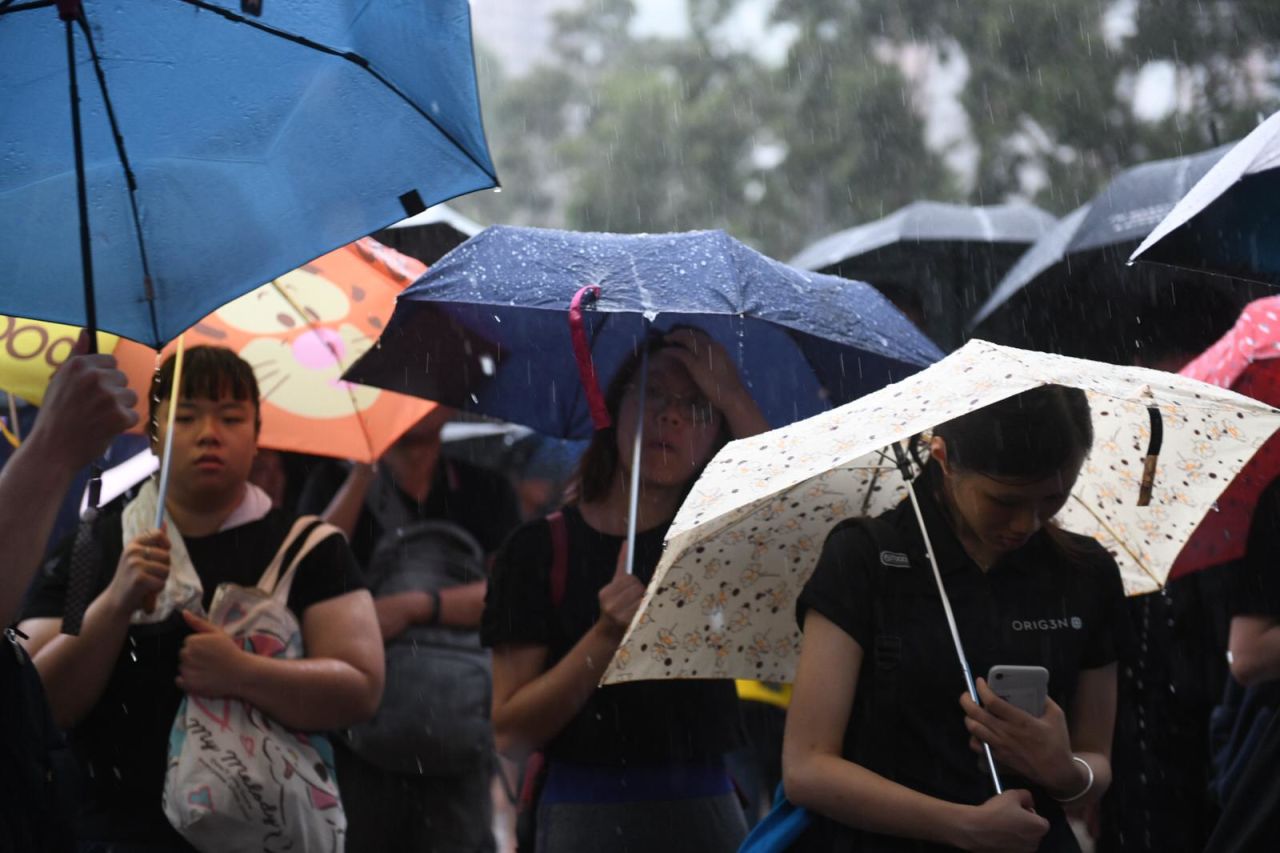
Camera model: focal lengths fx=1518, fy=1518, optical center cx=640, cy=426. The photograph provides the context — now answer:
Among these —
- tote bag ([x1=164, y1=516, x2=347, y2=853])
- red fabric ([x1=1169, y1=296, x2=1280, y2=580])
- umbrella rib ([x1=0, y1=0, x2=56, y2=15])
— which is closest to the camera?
umbrella rib ([x1=0, y1=0, x2=56, y2=15])

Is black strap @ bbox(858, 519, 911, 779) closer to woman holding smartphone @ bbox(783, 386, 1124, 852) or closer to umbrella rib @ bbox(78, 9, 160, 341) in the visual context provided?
woman holding smartphone @ bbox(783, 386, 1124, 852)

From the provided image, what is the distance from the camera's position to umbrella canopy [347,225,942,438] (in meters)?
3.87

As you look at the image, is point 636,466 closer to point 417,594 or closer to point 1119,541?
point 1119,541

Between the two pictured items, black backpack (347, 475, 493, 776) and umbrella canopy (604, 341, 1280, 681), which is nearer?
umbrella canopy (604, 341, 1280, 681)

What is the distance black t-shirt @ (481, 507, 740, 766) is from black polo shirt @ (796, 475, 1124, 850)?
892 millimetres

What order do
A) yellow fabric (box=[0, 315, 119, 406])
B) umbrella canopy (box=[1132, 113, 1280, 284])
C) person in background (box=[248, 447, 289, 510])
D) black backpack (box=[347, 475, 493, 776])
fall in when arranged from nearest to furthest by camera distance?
1. umbrella canopy (box=[1132, 113, 1280, 284])
2. yellow fabric (box=[0, 315, 119, 406])
3. black backpack (box=[347, 475, 493, 776])
4. person in background (box=[248, 447, 289, 510])

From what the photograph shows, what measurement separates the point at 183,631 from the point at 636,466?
1.20m

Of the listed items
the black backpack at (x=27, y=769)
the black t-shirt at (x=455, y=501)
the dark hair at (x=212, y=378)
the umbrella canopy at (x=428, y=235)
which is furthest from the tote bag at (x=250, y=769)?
the umbrella canopy at (x=428, y=235)

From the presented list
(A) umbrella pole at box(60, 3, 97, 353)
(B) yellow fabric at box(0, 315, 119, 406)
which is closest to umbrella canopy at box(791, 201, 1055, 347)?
→ (B) yellow fabric at box(0, 315, 119, 406)

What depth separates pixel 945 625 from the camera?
120 inches

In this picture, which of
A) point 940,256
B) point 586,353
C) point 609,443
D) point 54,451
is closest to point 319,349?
point 609,443

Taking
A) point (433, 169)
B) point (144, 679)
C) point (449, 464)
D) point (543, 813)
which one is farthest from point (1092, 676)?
point (449, 464)

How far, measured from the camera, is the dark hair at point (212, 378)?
4035 mm

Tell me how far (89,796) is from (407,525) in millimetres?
2121
